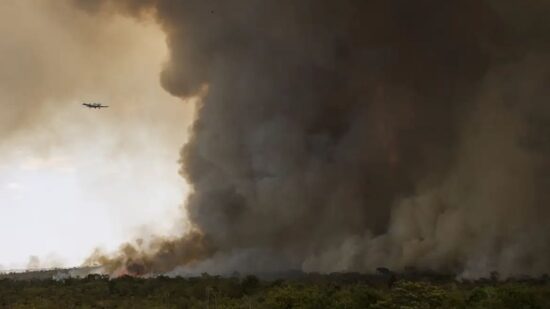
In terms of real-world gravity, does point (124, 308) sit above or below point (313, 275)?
below

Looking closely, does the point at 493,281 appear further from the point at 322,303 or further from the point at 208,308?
the point at 208,308

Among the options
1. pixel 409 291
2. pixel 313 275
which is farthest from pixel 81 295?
pixel 409 291

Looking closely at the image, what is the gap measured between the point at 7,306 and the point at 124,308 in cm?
1362

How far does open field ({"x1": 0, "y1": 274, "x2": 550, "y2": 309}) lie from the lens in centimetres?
4256

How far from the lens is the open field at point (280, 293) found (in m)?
42.6

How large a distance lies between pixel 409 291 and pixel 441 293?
201 centimetres

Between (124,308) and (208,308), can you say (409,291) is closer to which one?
(208,308)

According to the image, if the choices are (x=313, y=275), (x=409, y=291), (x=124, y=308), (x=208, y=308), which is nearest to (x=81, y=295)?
(x=124, y=308)

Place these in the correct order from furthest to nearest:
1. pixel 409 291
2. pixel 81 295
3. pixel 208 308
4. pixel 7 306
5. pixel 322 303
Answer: pixel 81 295 < pixel 7 306 < pixel 208 308 < pixel 322 303 < pixel 409 291

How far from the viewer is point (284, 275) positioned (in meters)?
74.8

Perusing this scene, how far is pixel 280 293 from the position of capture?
4850cm

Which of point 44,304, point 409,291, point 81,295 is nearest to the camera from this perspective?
point 409,291

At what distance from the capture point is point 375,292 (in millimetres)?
47250

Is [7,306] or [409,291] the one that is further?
[7,306]
